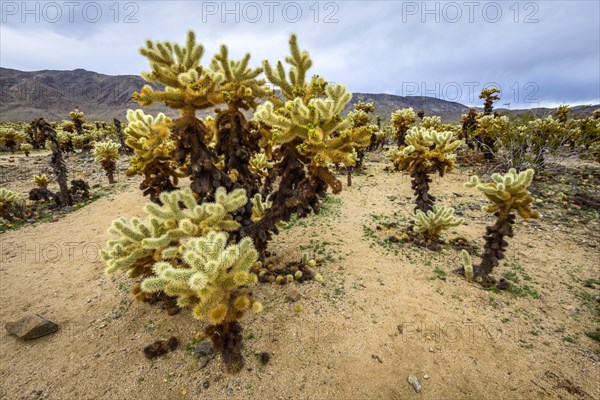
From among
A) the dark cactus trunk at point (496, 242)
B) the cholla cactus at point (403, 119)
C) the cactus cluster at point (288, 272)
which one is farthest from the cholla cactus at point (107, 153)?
the cholla cactus at point (403, 119)

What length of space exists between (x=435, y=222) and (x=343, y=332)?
3808 mm

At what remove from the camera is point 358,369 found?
334 centimetres

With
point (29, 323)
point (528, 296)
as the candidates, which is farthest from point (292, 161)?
A: point (528, 296)

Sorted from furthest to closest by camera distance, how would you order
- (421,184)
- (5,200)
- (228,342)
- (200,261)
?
(5,200) < (421,184) < (228,342) < (200,261)

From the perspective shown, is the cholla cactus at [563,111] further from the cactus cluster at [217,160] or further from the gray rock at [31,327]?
the gray rock at [31,327]

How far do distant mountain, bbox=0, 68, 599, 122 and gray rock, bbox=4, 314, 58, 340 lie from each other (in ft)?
216

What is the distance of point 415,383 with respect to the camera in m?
3.21

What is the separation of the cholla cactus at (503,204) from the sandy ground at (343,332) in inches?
27.1

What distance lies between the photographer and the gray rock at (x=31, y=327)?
387 cm

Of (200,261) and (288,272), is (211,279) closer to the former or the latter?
(200,261)

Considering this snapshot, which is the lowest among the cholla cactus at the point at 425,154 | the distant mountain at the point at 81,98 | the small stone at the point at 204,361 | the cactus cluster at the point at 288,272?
the small stone at the point at 204,361

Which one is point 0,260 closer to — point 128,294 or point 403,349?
point 128,294

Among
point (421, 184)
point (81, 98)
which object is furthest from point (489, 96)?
point (81, 98)

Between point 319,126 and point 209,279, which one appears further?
point 319,126
